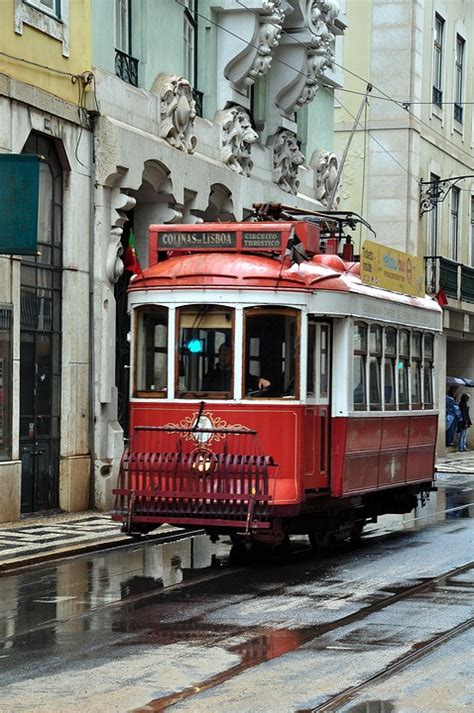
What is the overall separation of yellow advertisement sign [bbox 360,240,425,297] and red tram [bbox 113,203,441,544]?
16.8 inches

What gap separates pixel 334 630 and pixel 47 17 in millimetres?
11484

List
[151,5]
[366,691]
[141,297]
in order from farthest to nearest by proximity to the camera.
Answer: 1. [151,5]
2. [141,297]
3. [366,691]

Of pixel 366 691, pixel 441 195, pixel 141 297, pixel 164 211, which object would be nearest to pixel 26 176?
pixel 141 297

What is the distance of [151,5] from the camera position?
894 inches

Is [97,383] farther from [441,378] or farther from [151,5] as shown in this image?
[441,378]

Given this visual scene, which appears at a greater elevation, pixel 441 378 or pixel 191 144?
pixel 191 144

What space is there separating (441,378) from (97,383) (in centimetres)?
2109

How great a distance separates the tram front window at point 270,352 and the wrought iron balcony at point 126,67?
819 centimetres

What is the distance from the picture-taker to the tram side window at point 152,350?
15023 millimetres

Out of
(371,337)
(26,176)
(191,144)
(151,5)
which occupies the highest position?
(151,5)

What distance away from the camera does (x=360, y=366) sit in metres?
16.1

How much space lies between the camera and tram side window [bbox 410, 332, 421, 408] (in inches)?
715

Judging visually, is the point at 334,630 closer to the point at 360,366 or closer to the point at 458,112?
the point at 360,366

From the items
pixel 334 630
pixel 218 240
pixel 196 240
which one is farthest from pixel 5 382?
pixel 334 630
